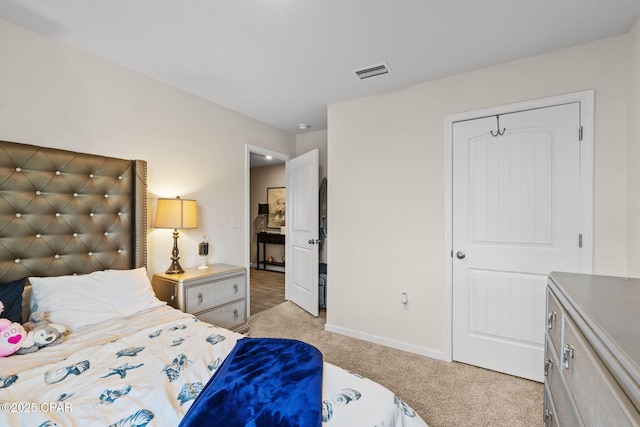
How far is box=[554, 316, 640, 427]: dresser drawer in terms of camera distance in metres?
0.66

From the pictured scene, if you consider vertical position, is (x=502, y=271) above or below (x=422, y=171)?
below

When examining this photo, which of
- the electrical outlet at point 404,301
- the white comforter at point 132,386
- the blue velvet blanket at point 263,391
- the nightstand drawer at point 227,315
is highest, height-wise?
the blue velvet blanket at point 263,391

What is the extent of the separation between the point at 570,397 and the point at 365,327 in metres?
2.00

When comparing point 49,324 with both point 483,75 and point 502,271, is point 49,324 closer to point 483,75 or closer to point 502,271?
point 502,271

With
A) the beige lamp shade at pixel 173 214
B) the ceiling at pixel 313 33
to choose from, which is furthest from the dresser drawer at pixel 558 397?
the beige lamp shade at pixel 173 214

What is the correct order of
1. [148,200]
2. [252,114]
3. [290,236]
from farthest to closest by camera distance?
[290,236], [252,114], [148,200]

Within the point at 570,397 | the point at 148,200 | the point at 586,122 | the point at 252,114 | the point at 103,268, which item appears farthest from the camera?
the point at 252,114

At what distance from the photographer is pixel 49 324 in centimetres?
153

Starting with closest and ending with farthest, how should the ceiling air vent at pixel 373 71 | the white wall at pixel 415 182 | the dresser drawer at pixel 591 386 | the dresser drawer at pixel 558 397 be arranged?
the dresser drawer at pixel 591 386
the dresser drawer at pixel 558 397
the white wall at pixel 415 182
the ceiling air vent at pixel 373 71

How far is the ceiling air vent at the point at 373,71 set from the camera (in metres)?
2.34

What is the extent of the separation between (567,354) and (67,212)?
291 cm

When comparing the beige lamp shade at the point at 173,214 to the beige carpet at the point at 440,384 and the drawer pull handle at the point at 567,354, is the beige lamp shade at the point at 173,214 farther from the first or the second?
the drawer pull handle at the point at 567,354

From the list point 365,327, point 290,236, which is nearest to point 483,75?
point 365,327

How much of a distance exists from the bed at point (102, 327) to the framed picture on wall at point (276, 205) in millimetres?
3897
